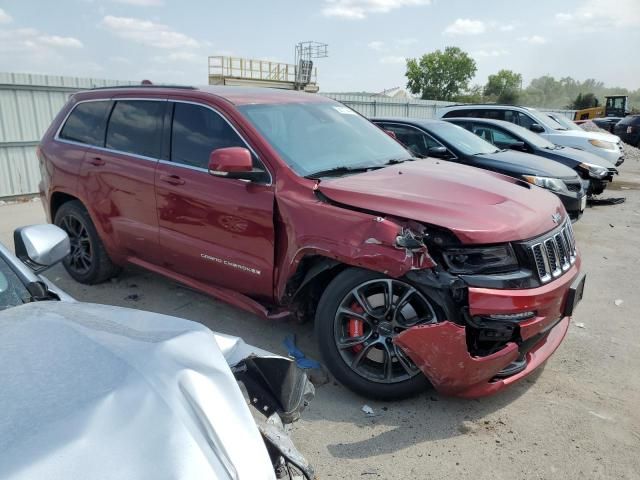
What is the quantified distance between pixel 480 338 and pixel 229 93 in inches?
105

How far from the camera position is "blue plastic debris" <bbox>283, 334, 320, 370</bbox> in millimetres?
3577

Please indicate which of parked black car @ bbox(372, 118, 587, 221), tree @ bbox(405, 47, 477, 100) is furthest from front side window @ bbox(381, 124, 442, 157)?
tree @ bbox(405, 47, 477, 100)

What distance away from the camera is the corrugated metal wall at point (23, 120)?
974 centimetres

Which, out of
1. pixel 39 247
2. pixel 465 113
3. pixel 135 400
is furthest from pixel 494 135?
pixel 135 400

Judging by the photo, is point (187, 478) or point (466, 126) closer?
point (187, 478)

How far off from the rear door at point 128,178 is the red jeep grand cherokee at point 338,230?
0.02 m

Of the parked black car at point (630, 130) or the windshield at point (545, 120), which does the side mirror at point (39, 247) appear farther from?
the parked black car at point (630, 130)

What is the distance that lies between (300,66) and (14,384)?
148 ft

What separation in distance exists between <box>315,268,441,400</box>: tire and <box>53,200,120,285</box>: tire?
2.73 m

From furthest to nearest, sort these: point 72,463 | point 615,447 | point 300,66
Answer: point 300,66
point 615,447
point 72,463

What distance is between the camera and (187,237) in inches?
156

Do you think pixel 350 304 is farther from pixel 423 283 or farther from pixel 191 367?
pixel 191 367

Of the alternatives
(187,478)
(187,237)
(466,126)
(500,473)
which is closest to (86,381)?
(187,478)

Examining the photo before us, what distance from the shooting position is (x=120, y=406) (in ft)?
4.09
